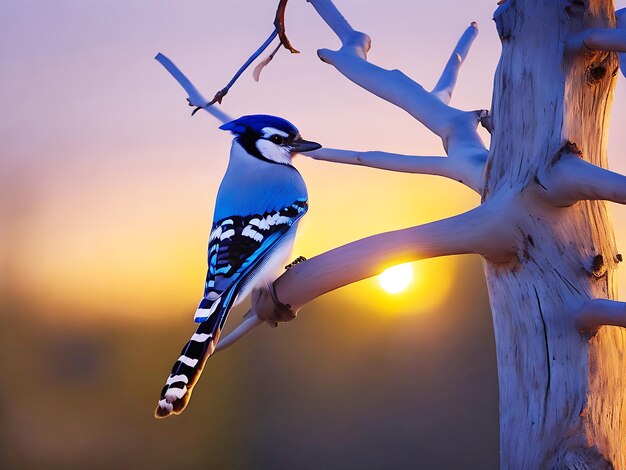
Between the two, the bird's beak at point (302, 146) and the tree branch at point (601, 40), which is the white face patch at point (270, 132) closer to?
the bird's beak at point (302, 146)

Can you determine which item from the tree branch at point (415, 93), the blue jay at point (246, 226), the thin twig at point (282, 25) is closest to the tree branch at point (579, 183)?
the tree branch at point (415, 93)

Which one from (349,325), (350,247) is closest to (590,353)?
(350,247)

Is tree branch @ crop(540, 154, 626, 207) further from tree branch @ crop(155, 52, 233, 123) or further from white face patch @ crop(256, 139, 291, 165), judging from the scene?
tree branch @ crop(155, 52, 233, 123)

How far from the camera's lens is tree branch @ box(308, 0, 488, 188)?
249 centimetres

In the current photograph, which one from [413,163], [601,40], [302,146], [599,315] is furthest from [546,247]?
[302,146]

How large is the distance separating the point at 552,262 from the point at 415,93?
0.96 metres

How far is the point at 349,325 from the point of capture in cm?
816

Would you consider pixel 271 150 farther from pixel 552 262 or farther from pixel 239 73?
pixel 552 262

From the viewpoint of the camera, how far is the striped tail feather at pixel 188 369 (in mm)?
1793

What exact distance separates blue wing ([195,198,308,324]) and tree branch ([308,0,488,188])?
1.48 ft

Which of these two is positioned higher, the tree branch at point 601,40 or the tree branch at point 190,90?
the tree branch at point 190,90

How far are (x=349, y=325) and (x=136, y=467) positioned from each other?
9.09ft

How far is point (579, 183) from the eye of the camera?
1.73 meters

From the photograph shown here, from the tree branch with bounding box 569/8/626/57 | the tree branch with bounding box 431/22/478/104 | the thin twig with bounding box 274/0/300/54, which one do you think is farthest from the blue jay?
the tree branch with bounding box 569/8/626/57
